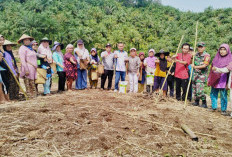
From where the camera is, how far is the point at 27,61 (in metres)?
4.45

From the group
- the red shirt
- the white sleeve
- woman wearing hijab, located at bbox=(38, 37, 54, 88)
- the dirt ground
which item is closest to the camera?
the dirt ground

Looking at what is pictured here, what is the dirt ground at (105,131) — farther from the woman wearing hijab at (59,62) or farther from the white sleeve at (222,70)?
the woman wearing hijab at (59,62)

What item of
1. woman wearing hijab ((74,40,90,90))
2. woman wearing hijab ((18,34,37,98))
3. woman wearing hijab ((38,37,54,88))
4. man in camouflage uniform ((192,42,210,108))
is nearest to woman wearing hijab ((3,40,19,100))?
woman wearing hijab ((18,34,37,98))

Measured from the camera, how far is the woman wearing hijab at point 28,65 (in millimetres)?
4371

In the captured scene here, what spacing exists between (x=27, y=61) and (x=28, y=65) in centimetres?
10

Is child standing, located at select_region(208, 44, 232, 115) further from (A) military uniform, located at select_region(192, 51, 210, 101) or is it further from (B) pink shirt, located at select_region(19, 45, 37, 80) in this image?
(B) pink shirt, located at select_region(19, 45, 37, 80)

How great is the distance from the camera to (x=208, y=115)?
3883 millimetres

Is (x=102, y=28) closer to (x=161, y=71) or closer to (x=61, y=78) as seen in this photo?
(x=61, y=78)

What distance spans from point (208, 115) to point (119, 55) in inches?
125

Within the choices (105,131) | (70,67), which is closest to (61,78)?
(70,67)

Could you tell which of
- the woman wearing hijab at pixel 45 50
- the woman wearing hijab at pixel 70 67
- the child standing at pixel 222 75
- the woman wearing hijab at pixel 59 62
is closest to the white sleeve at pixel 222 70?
the child standing at pixel 222 75

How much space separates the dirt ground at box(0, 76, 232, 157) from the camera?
84.7 inches

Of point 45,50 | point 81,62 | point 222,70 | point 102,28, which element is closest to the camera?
point 222,70

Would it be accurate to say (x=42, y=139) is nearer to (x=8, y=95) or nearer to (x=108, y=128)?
(x=108, y=128)
